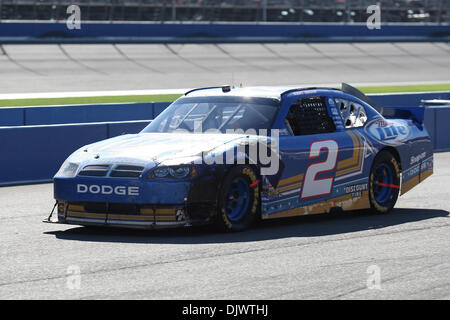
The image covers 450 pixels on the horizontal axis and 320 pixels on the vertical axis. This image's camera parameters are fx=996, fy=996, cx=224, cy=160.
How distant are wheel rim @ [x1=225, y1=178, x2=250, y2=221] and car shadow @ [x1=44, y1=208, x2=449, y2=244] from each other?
0.62 ft

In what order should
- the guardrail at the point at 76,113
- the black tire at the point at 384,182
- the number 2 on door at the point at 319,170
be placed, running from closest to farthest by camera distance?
the number 2 on door at the point at 319,170, the black tire at the point at 384,182, the guardrail at the point at 76,113

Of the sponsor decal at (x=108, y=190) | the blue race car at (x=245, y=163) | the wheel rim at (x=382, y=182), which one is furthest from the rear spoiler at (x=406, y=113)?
the sponsor decal at (x=108, y=190)

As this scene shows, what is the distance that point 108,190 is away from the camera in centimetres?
918

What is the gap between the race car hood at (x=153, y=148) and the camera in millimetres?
9258

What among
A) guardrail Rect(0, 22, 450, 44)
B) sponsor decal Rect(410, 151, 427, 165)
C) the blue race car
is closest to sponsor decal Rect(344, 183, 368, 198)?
the blue race car

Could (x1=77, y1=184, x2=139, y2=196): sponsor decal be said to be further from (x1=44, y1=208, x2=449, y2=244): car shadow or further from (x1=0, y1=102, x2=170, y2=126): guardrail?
(x1=0, y1=102, x2=170, y2=126): guardrail

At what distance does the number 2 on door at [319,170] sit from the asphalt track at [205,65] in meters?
22.7

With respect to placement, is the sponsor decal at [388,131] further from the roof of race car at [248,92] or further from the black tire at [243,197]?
the black tire at [243,197]

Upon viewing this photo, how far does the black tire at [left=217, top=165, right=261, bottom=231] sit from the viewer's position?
9352 millimetres

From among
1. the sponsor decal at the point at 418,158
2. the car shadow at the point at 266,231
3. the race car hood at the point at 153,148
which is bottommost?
the car shadow at the point at 266,231

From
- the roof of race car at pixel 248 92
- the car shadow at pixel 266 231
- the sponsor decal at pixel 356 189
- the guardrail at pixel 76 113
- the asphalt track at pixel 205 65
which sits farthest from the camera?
the asphalt track at pixel 205 65

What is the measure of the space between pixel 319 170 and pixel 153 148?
1.89 metres

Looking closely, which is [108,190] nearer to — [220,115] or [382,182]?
[220,115]
